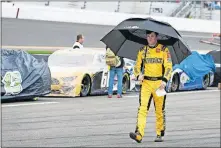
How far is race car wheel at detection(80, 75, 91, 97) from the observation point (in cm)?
1620

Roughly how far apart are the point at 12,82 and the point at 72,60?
326 centimetres

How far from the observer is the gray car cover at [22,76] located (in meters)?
13.9

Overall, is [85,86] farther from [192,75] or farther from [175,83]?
[192,75]

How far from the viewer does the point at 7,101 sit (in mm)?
14273

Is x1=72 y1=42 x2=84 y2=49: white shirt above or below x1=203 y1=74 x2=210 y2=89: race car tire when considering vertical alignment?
above

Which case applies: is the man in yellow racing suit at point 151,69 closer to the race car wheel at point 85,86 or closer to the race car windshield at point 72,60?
the race car wheel at point 85,86

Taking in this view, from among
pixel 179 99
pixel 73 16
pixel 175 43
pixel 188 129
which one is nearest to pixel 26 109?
pixel 188 129

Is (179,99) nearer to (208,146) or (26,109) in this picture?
(26,109)

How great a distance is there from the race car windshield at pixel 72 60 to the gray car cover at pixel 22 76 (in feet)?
6.04

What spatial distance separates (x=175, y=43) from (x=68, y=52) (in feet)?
27.7

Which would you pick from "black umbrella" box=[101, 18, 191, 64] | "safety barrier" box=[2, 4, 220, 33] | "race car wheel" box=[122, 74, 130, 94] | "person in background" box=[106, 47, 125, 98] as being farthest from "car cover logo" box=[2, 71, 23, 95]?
"safety barrier" box=[2, 4, 220, 33]

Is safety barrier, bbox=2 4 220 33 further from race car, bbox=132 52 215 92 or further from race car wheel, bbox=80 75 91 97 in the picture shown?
race car wheel, bbox=80 75 91 97

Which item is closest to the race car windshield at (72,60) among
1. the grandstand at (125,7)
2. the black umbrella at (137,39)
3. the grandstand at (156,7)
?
the black umbrella at (137,39)

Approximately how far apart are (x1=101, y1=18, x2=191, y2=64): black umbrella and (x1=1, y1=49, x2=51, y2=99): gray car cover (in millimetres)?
4804
